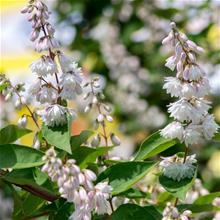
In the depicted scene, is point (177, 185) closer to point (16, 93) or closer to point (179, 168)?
point (179, 168)

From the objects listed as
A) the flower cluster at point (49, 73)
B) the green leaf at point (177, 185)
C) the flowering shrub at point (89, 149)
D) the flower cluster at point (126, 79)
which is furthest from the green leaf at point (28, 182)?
the flower cluster at point (126, 79)

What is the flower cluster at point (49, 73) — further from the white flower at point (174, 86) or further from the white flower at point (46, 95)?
the white flower at point (174, 86)

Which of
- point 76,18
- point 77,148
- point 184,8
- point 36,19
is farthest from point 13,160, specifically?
point 76,18

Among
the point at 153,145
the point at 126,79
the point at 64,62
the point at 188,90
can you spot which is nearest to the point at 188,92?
the point at 188,90

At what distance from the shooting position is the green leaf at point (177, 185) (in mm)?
1157

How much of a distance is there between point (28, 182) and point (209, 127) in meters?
0.34

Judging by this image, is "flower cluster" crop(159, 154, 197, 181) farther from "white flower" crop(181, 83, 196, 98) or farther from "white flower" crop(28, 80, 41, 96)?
"white flower" crop(28, 80, 41, 96)

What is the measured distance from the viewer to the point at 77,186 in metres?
1.04

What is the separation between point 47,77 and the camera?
4.10 feet

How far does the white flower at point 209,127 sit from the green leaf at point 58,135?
24 centimetres

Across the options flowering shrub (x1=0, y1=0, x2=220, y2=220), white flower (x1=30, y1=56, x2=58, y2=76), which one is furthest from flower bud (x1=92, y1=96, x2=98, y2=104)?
white flower (x1=30, y1=56, x2=58, y2=76)

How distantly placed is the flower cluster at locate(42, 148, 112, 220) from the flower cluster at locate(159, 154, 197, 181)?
5.1 inches

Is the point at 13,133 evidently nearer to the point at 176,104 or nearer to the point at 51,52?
the point at 51,52

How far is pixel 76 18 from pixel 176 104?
3822 mm
